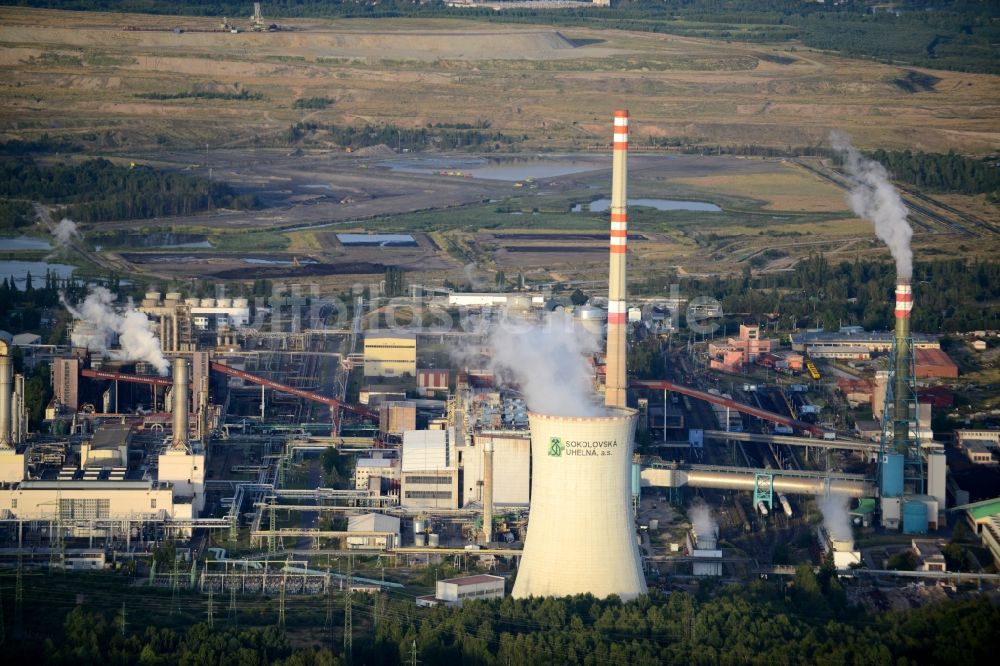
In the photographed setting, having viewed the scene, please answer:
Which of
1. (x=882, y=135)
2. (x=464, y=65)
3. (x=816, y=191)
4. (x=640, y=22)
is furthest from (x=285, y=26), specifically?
(x=816, y=191)

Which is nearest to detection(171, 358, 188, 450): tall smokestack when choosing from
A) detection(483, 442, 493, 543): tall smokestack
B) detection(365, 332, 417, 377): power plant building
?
detection(483, 442, 493, 543): tall smokestack

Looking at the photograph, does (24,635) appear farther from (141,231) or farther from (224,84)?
(224,84)

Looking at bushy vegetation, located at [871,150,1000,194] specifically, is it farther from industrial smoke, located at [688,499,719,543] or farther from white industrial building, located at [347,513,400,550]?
white industrial building, located at [347,513,400,550]

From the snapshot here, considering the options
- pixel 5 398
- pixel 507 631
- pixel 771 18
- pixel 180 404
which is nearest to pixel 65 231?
pixel 5 398

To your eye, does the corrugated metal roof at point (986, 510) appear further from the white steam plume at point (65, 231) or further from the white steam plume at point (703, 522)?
the white steam plume at point (65, 231)

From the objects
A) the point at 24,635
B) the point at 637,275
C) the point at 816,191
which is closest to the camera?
the point at 24,635

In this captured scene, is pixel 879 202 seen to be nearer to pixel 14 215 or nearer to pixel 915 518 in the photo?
pixel 14 215
